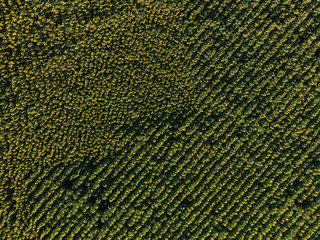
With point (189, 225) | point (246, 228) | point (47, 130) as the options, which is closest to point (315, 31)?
point (246, 228)

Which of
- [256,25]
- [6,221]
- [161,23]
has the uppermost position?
[256,25]

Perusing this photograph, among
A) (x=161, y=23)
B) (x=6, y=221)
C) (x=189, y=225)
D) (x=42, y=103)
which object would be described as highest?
(x=161, y=23)

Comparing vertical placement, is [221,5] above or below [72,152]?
above

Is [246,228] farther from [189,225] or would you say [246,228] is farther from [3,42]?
[3,42]

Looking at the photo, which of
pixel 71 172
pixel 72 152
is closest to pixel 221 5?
pixel 72 152

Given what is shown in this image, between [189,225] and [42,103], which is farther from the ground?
[42,103]

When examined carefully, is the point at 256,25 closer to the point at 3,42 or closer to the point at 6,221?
the point at 3,42
